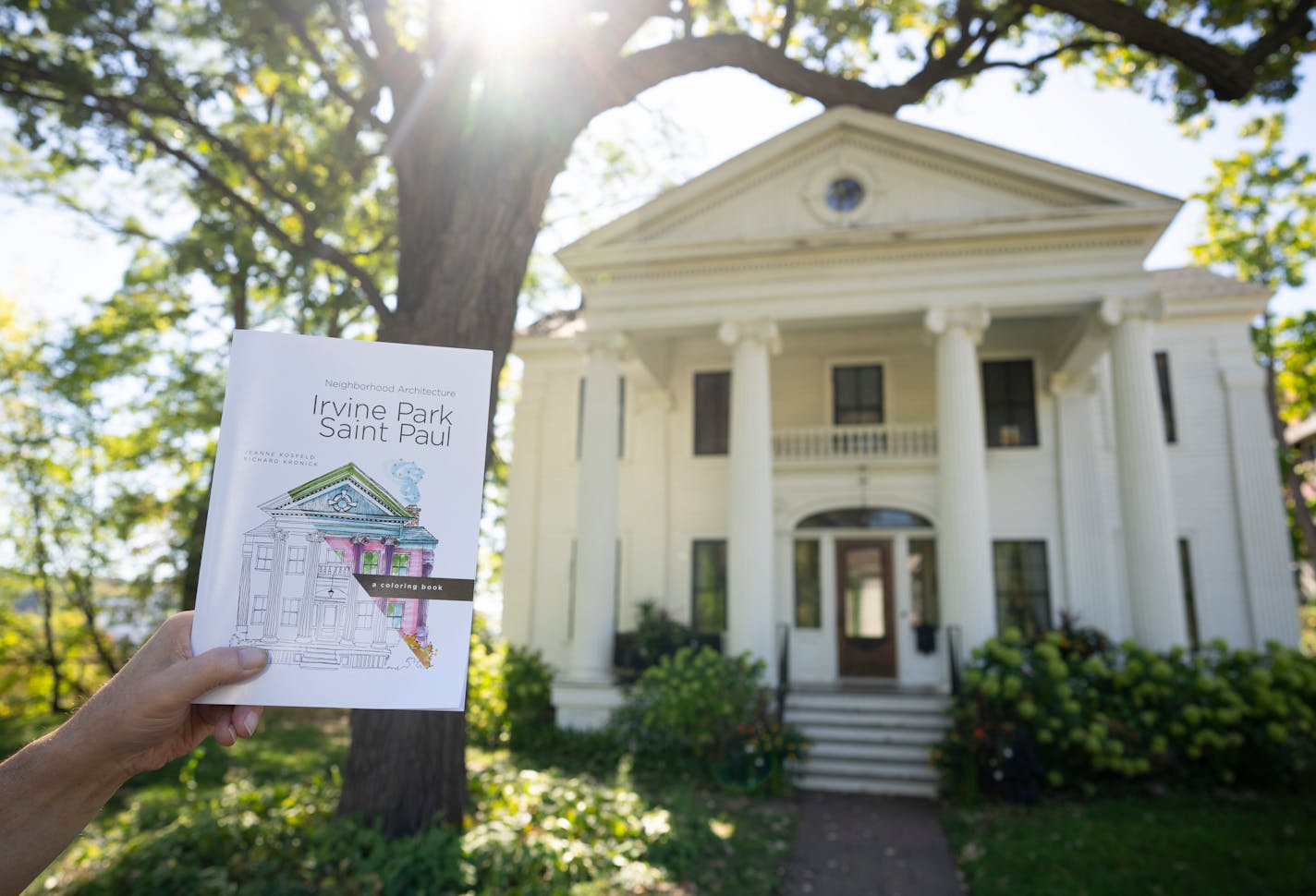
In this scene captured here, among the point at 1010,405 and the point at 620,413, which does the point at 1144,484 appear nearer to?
the point at 1010,405

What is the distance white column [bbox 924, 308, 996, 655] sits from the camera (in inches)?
501

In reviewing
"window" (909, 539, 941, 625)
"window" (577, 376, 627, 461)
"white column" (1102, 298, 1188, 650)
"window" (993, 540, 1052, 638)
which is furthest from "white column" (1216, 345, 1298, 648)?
"window" (577, 376, 627, 461)

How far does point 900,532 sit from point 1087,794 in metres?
6.41

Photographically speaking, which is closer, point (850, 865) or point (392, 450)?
point (392, 450)

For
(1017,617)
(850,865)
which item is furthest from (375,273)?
(1017,617)

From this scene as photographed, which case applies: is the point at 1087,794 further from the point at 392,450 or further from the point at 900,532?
the point at 392,450

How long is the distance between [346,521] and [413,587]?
23 centimetres

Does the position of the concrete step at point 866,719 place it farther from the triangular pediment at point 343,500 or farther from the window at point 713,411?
the triangular pediment at point 343,500

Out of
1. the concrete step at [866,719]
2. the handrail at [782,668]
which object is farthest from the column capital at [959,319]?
the concrete step at [866,719]

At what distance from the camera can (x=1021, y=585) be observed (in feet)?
50.9

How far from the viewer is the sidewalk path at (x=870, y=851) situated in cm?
762

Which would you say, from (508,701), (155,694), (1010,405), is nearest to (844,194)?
(1010,405)

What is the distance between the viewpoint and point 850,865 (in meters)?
8.23

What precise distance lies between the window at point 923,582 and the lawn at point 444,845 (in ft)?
22.1
